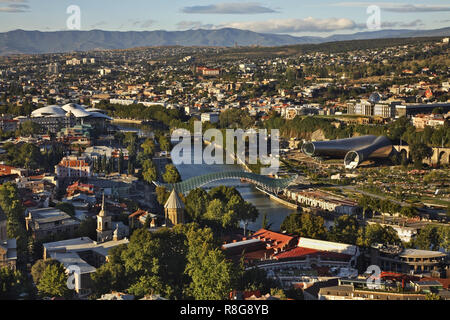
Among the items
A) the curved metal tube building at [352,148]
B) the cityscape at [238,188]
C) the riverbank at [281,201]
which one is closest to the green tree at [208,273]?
the cityscape at [238,188]

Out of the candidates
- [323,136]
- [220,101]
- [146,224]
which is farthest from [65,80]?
[146,224]

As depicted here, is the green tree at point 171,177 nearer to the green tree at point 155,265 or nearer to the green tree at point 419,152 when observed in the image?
the green tree at point 419,152

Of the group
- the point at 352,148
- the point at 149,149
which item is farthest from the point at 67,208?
the point at 352,148

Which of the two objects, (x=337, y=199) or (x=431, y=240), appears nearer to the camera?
(x=431, y=240)

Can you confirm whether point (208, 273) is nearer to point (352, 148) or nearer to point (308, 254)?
point (308, 254)
